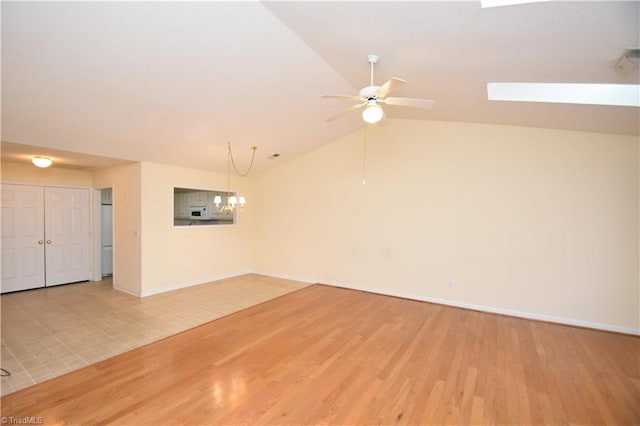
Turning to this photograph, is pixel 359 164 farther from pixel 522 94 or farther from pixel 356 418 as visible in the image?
pixel 356 418

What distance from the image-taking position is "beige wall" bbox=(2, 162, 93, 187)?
18.0 feet

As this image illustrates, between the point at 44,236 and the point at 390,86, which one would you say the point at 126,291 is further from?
the point at 390,86

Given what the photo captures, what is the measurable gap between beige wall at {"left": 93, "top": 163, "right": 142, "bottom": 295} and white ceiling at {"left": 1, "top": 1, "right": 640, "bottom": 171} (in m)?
1.13

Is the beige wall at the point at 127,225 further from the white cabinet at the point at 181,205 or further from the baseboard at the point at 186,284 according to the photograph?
the white cabinet at the point at 181,205

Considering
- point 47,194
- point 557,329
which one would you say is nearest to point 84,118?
point 47,194

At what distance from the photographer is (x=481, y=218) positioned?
15.5 ft

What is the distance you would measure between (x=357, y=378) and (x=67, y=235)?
6.88 meters

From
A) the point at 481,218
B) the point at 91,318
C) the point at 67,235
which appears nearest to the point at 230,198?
the point at 91,318

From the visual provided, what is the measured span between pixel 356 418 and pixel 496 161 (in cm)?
423

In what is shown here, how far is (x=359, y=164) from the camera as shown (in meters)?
5.93

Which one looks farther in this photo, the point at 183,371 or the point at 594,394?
the point at 183,371

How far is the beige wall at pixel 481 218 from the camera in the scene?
398 centimetres

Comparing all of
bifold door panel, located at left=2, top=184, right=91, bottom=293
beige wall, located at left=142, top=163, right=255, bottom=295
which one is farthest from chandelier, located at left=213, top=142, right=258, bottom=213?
bifold door panel, located at left=2, top=184, right=91, bottom=293

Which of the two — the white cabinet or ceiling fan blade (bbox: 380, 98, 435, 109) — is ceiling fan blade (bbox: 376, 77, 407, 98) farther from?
the white cabinet
